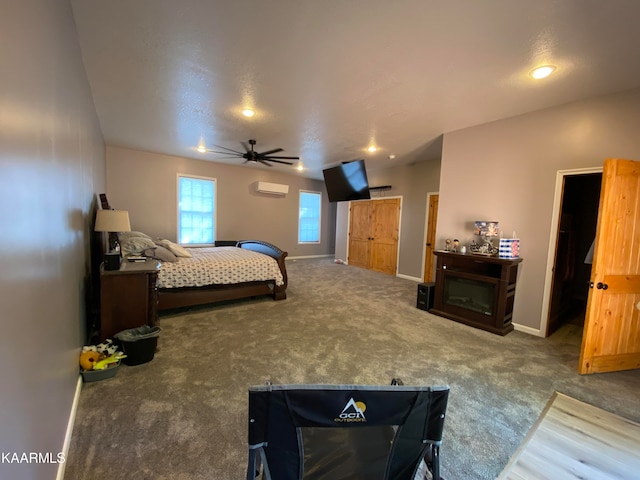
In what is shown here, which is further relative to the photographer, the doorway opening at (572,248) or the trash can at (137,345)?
the doorway opening at (572,248)

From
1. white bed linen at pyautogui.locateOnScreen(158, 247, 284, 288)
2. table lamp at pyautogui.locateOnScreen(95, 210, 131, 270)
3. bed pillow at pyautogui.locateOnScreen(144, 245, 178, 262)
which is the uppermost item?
table lamp at pyautogui.locateOnScreen(95, 210, 131, 270)

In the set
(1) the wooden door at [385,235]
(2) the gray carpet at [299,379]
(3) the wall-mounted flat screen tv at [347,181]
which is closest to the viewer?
(2) the gray carpet at [299,379]

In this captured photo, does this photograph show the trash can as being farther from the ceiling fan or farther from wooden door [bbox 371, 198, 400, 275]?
wooden door [bbox 371, 198, 400, 275]

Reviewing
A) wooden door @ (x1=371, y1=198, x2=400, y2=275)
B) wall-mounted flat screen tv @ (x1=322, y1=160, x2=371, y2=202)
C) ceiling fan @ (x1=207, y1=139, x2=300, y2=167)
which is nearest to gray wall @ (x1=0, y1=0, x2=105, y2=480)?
ceiling fan @ (x1=207, y1=139, x2=300, y2=167)

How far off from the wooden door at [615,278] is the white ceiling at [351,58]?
1000 mm

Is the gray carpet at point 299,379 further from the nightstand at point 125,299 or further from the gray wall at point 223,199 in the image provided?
the gray wall at point 223,199

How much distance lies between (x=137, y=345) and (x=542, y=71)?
431cm

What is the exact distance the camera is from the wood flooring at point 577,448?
55.4 inches

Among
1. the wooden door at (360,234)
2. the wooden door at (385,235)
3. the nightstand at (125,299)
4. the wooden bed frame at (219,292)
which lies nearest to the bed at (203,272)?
the wooden bed frame at (219,292)

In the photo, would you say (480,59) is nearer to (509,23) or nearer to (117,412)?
(509,23)

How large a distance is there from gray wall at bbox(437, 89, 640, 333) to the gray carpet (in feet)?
3.61

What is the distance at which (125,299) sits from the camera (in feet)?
8.63

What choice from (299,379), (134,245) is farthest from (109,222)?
(299,379)

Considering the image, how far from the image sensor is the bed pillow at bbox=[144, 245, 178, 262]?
351 centimetres
